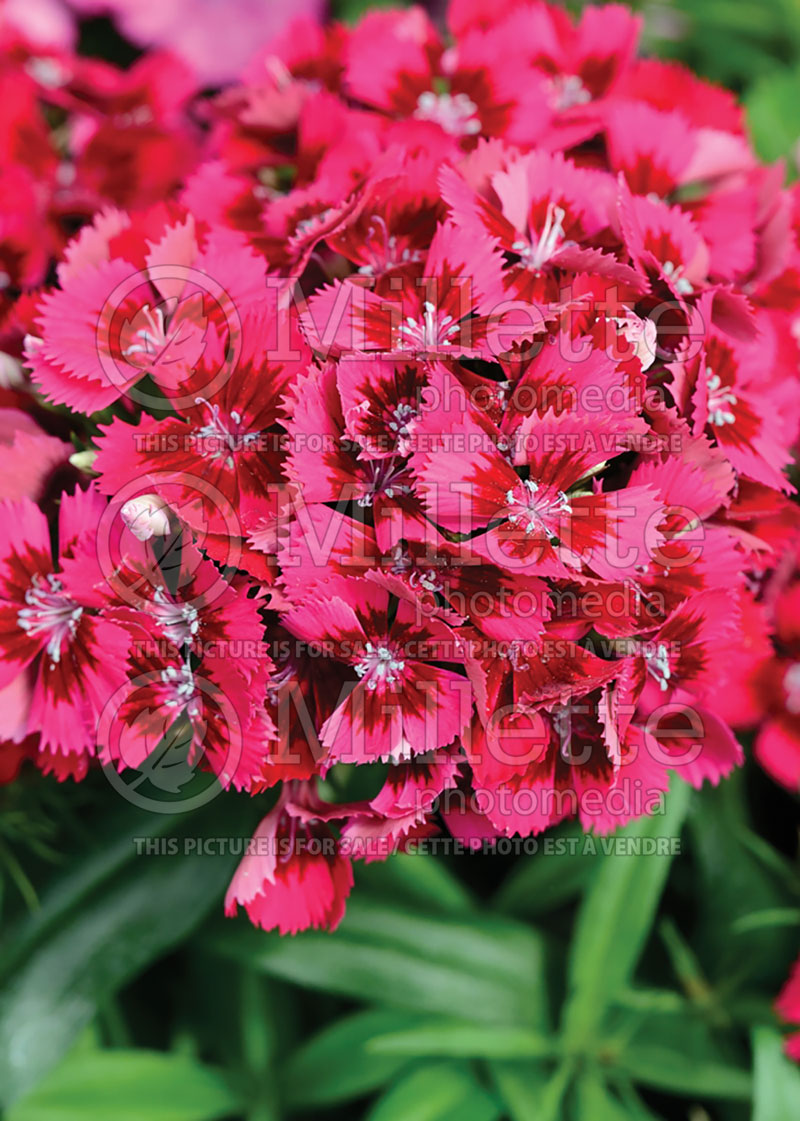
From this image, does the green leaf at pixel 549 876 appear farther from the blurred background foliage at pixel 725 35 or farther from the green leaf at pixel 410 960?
the blurred background foliage at pixel 725 35

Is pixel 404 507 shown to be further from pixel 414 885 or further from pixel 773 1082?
pixel 773 1082

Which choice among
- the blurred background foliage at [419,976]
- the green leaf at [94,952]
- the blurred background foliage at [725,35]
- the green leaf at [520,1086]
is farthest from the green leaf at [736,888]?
the blurred background foliage at [725,35]

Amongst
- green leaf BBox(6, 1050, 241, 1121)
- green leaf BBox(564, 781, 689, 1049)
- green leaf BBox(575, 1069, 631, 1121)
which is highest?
green leaf BBox(564, 781, 689, 1049)

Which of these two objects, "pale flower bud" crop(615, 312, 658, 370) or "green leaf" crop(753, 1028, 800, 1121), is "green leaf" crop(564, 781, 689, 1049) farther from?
"pale flower bud" crop(615, 312, 658, 370)

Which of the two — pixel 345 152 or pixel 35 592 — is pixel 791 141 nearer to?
pixel 345 152

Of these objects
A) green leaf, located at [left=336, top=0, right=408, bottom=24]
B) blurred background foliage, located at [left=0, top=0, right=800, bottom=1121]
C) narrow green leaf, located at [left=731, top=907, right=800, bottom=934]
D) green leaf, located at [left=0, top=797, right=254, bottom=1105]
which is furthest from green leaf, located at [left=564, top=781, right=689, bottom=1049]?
green leaf, located at [left=336, top=0, right=408, bottom=24]

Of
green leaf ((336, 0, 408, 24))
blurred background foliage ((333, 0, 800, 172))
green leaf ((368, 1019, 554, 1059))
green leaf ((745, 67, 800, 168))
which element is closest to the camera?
green leaf ((368, 1019, 554, 1059))
